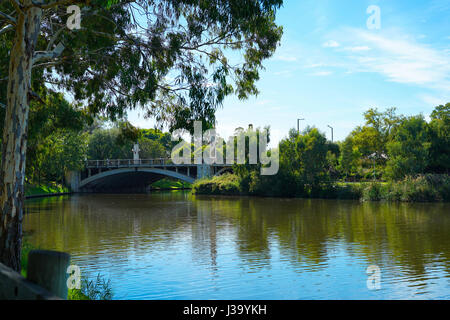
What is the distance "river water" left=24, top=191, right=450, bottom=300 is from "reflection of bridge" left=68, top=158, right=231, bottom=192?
28.1 meters

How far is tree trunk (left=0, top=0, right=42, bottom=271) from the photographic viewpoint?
27.8ft

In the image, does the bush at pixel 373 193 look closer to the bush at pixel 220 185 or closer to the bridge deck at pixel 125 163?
the bush at pixel 220 185

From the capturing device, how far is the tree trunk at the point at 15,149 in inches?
334

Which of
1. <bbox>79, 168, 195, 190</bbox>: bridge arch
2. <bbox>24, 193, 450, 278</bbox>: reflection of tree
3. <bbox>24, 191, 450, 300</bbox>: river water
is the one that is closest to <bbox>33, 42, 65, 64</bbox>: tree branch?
<bbox>24, 191, 450, 300</bbox>: river water

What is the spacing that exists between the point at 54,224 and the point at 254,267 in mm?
16213

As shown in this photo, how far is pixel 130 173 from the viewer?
6506 cm

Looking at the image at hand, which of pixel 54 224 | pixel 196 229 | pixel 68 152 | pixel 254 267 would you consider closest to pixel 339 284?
pixel 254 267

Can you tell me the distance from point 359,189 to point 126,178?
38.7 metres

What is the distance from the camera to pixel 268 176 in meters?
47.8

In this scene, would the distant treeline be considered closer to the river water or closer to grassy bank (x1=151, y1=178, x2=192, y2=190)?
the river water

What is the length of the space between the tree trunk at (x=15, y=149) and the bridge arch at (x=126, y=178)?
4858 centimetres

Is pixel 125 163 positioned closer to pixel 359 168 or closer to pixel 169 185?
pixel 169 185
